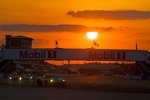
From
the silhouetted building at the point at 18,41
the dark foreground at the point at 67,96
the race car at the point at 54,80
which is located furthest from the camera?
the silhouetted building at the point at 18,41

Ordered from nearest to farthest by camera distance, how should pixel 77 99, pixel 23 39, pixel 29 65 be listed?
1. pixel 77 99
2. pixel 23 39
3. pixel 29 65

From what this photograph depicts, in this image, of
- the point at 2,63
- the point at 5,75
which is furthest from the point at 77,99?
the point at 5,75

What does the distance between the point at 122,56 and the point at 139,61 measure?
3.35 meters

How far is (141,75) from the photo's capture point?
108000 millimetres

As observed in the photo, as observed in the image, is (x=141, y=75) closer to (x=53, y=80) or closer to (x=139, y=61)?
(x=139, y=61)

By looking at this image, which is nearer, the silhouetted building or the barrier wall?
the barrier wall

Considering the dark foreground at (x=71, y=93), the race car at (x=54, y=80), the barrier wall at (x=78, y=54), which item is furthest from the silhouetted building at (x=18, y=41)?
the dark foreground at (x=71, y=93)

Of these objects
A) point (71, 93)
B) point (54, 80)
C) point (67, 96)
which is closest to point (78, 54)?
point (54, 80)

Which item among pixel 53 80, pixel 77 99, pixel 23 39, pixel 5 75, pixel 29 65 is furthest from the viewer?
pixel 29 65

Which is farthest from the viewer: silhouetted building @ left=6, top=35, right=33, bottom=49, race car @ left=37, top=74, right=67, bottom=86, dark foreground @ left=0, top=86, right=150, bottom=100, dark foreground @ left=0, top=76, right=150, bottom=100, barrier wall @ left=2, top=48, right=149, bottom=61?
silhouetted building @ left=6, top=35, right=33, bottom=49

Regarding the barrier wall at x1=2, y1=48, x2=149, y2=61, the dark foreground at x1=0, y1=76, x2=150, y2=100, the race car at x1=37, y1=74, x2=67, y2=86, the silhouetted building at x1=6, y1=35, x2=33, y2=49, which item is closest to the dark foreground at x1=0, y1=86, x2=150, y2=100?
the dark foreground at x1=0, y1=76, x2=150, y2=100

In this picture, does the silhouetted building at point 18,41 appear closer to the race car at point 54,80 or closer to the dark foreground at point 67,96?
the race car at point 54,80

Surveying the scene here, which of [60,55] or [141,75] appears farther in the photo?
[141,75]

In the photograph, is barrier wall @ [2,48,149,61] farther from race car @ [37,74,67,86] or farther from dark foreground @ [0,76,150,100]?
dark foreground @ [0,76,150,100]
